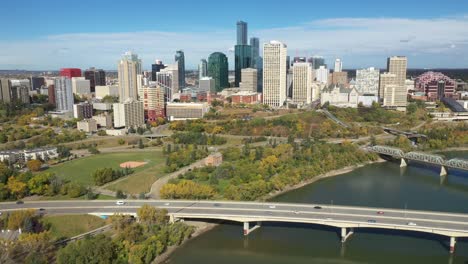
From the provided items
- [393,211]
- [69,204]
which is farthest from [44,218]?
[393,211]

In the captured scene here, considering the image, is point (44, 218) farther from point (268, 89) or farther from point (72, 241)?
point (268, 89)

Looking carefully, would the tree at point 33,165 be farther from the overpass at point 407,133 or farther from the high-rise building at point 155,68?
the high-rise building at point 155,68

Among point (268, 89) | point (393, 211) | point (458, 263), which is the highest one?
point (268, 89)

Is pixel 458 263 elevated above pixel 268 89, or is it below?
below

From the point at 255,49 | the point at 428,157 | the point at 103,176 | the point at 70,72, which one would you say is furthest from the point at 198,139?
the point at 255,49

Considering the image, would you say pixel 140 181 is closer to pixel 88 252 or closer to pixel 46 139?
pixel 88 252

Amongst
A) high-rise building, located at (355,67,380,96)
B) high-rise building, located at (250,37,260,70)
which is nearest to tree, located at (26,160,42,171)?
high-rise building, located at (355,67,380,96)

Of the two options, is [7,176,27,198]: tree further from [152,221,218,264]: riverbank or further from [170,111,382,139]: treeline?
[170,111,382,139]: treeline
